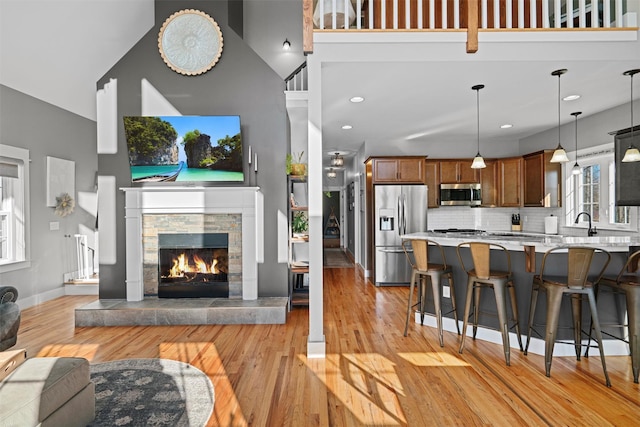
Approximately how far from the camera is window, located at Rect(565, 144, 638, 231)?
15.1 feet

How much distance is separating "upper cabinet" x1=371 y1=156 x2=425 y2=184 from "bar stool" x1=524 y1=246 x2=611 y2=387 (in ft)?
10.8

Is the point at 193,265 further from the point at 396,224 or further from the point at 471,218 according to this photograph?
the point at 471,218

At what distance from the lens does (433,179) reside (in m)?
6.66

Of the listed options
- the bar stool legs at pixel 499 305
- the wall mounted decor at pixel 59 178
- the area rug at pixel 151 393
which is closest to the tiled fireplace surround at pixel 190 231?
the area rug at pixel 151 393

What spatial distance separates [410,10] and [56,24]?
4049mm

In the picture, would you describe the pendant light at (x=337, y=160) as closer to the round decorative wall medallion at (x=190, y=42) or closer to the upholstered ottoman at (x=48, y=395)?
the round decorative wall medallion at (x=190, y=42)

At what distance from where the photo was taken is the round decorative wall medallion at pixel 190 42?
443 centimetres

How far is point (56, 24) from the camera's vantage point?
4.25 m

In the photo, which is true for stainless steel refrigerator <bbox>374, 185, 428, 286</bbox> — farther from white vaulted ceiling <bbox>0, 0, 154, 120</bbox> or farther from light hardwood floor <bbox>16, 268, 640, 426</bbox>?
A: white vaulted ceiling <bbox>0, 0, 154, 120</bbox>

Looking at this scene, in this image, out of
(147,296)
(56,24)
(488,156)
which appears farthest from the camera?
(488,156)

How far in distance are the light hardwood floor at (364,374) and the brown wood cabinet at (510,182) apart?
349 cm

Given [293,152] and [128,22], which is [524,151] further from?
[128,22]

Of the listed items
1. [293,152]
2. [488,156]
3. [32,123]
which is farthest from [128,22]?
[488,156]

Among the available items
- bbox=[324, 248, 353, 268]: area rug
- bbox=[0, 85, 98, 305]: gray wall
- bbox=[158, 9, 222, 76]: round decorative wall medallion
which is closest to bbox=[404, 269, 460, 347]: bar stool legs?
bbox=[158, 9, 222, 76]: round decorative wall medallion
